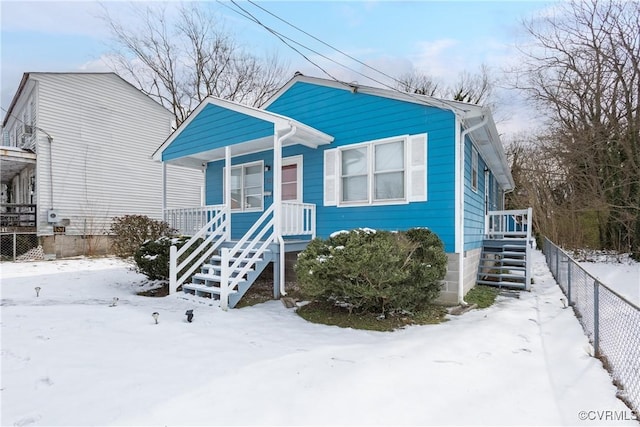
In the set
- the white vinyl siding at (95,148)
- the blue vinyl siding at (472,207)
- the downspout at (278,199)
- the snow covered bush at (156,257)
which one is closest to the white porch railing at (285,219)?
the downspout at (278,199)

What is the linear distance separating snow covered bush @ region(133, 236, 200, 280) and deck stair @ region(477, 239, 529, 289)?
7.10 m

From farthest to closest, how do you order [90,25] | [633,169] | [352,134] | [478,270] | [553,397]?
[90,25], [633,169], [478,270], [352,134], [553,397]

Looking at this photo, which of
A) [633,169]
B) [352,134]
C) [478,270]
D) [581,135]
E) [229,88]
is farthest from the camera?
[229,88]

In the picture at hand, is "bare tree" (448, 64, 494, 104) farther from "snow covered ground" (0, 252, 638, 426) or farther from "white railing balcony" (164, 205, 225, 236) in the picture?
"snow covered ground" (0, 252, 638, 426)

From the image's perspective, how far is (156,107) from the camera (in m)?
16.8

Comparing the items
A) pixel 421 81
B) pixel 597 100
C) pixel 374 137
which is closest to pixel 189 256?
pixel 374 137

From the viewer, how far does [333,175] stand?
7977mm

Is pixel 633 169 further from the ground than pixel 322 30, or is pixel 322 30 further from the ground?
pixel 322 30

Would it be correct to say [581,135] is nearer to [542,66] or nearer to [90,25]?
[542,66]

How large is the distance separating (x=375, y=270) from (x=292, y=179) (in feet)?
14.2

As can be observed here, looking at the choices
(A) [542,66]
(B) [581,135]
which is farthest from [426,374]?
(A) [542,66]

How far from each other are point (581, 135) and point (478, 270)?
1123 cm

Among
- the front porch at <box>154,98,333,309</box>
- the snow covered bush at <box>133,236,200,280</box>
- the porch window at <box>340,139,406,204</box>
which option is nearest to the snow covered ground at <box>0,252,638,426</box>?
the front porch at <box>154,98,333,309</box>

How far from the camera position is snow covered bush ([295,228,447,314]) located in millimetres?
5105
